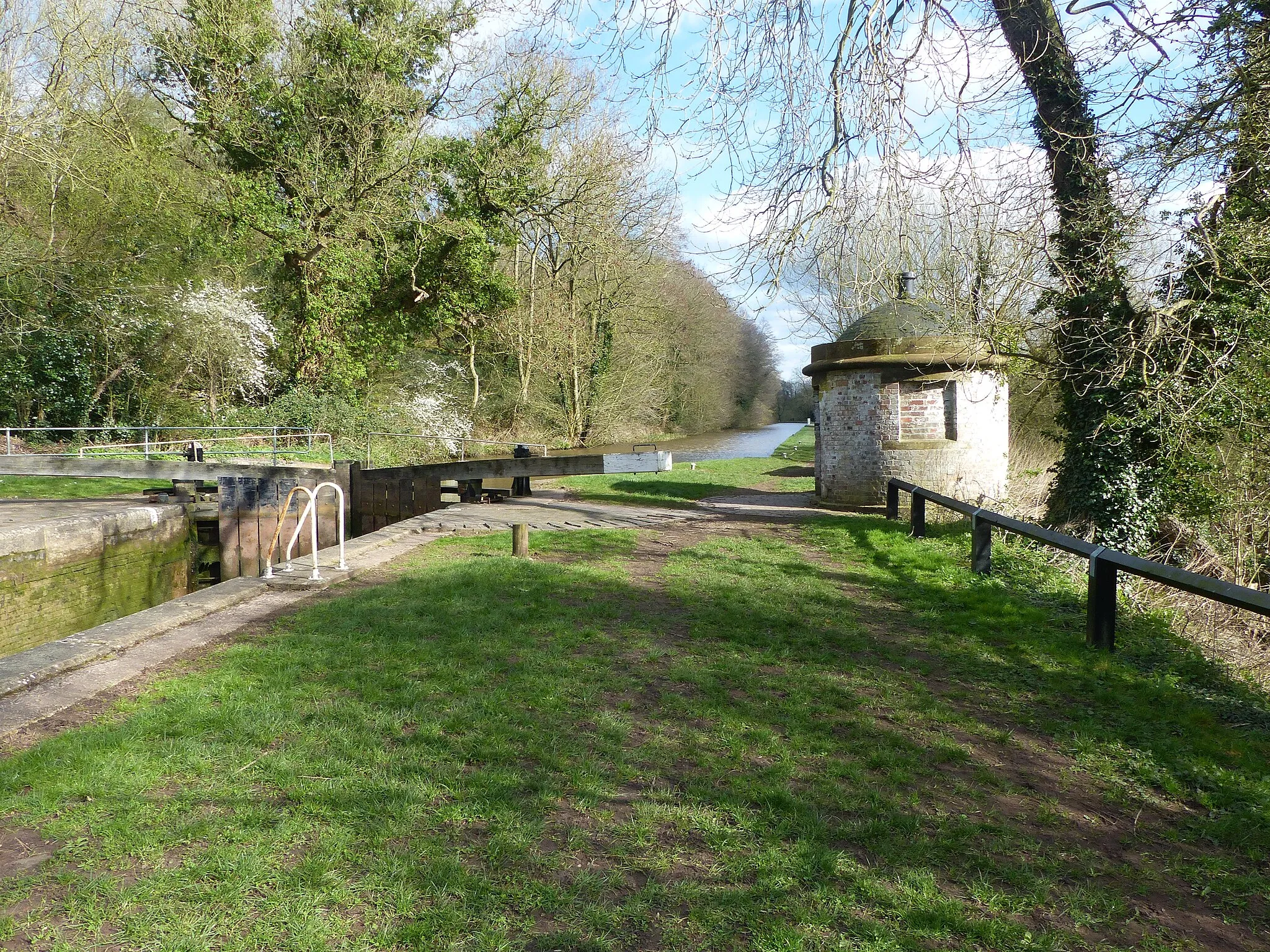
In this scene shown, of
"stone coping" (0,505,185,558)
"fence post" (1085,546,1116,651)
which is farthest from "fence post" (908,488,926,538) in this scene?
"stone coping" (0,505,185,558)

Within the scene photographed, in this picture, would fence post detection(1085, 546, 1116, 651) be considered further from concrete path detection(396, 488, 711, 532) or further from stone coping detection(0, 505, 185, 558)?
stone coping detection(0, 505, 185, 558)

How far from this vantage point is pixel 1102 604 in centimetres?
541

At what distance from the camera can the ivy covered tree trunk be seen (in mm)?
7891

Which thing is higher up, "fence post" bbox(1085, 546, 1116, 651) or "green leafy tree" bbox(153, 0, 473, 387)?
"green leafy tree" bbox(153, 0, 473, 387)

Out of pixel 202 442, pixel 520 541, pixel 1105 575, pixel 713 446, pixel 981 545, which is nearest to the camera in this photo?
pixel 1105 575

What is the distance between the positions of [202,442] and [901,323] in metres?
17.1

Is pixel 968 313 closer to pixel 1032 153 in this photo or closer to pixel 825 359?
pixel 1032 153

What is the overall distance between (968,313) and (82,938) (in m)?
9.08

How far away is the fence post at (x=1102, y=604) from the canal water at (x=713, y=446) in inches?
615

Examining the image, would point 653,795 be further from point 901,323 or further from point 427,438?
point 427,438

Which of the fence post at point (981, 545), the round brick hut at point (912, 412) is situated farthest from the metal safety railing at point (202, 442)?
the fence post at point (981, 545)

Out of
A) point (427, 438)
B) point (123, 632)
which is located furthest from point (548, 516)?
point (427, 438)

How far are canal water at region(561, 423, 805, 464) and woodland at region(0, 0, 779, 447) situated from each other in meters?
5.59

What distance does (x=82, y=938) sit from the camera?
2352 mm
